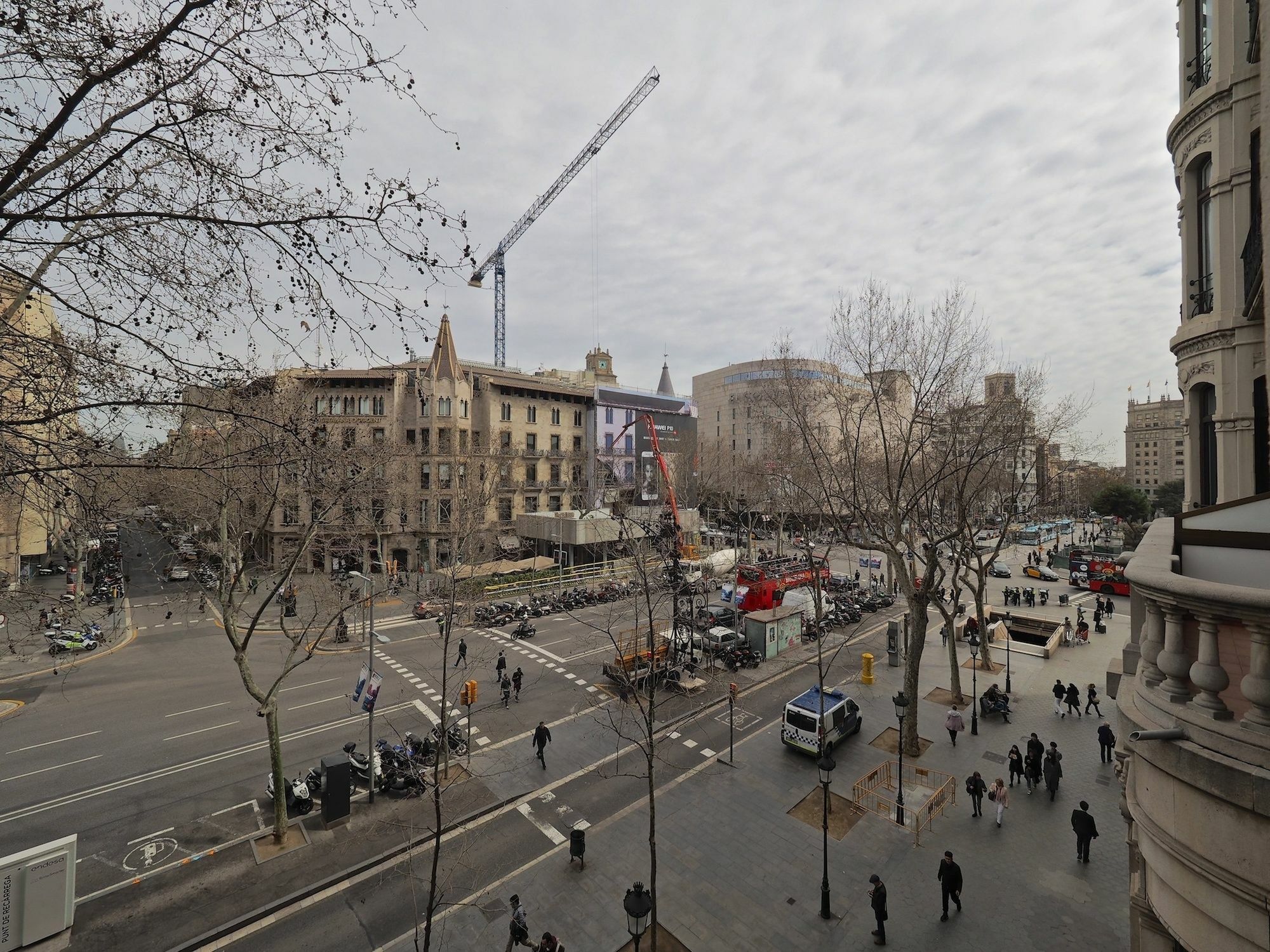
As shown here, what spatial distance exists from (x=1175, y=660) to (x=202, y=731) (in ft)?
79.3

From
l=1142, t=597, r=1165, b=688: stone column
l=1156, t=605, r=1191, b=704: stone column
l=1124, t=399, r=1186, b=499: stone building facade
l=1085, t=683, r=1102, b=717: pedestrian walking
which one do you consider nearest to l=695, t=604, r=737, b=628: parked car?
l=1085, t=683, r=1102, b=717: pedestrian walking

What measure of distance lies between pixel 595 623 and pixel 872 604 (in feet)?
57.9

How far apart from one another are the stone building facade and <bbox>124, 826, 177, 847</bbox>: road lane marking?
150 m

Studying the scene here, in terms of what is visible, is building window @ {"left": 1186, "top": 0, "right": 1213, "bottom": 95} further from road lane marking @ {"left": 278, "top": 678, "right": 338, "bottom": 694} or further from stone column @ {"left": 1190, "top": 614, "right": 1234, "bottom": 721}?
road lane marking @ {"left": 278, "top": 678, "right": 338, "bottom": 694}

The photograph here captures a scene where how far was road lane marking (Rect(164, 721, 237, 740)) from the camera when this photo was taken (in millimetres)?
17844

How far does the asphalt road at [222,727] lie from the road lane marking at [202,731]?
0.23ft

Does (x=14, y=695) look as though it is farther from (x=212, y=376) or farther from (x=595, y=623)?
(x=212, y=376)

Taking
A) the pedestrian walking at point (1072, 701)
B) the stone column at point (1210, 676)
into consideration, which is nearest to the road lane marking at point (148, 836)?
the stone column at point (1210, 676)

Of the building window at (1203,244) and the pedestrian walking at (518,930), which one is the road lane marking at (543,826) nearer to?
the pedestrian walking at (518,930)

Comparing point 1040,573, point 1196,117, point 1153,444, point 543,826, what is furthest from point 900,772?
point 1153,444

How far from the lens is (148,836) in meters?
12.8

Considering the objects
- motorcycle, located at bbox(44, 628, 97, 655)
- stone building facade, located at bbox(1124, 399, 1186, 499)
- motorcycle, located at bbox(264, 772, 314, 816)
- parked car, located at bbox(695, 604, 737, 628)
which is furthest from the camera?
stone building facade, located at bbox(1124, 399, 1186, 499)

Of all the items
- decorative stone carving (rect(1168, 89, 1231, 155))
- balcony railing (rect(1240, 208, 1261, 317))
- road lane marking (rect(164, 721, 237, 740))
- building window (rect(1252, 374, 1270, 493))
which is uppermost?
decorative stone carving (rect(1168, 89, 1231, 155))

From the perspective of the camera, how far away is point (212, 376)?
5.60 metres
